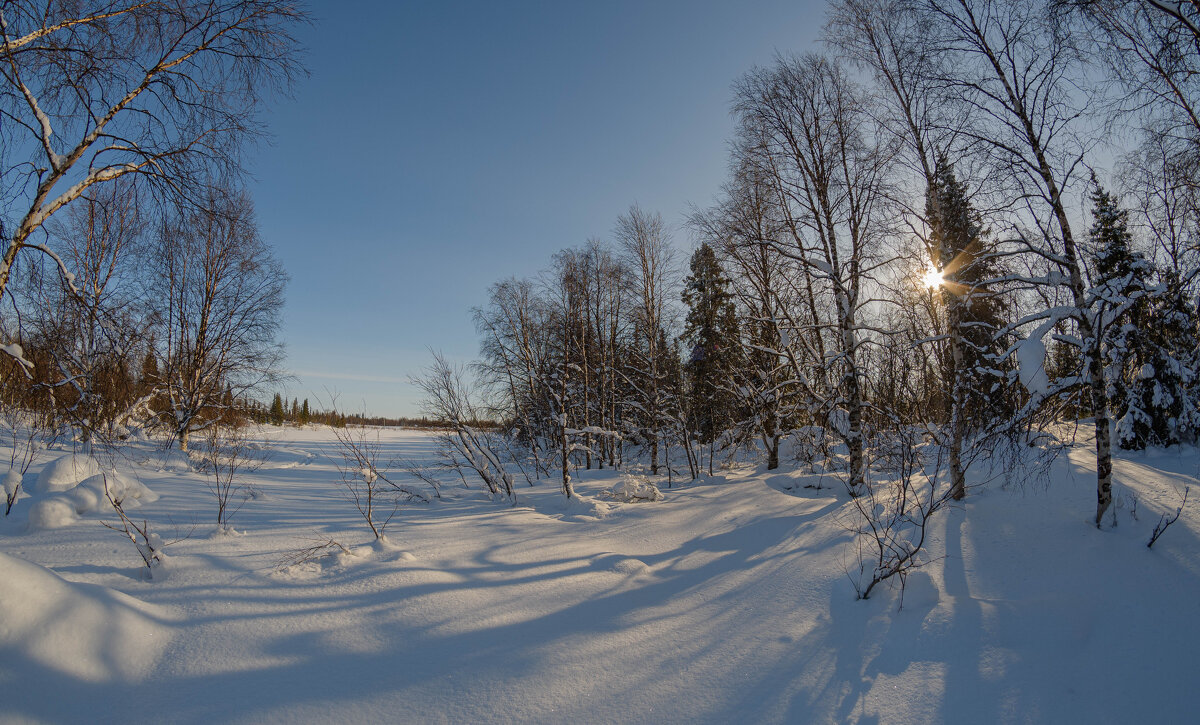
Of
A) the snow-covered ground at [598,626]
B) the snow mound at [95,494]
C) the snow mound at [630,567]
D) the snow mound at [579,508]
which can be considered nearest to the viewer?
the snow-covered ground at [598,626]

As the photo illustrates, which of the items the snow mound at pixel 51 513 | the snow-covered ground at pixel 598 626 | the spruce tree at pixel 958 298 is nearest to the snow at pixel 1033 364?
the spruce tree at pixel 958 298

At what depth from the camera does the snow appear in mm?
5359

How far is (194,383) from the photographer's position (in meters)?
14.2

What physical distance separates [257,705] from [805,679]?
152 inches

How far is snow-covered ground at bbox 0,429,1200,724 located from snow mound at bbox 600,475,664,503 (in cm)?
360

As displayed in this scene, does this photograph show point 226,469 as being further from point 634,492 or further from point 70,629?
point 70,629

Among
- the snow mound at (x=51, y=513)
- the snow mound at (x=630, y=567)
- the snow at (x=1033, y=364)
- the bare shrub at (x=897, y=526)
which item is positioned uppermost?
the snow at (x=1033, y=364)

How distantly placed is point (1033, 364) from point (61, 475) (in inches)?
482

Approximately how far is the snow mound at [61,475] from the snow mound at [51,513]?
83 centimetres

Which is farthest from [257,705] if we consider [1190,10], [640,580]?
[1190,10]

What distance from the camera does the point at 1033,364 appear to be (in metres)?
5.37

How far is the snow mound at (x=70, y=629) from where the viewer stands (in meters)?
2.80

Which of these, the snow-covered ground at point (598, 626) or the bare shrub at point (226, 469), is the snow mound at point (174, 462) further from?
the snow-covered ground at point (598, 626)

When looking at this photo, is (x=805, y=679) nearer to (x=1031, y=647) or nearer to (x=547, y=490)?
(x=1031, y=647)
